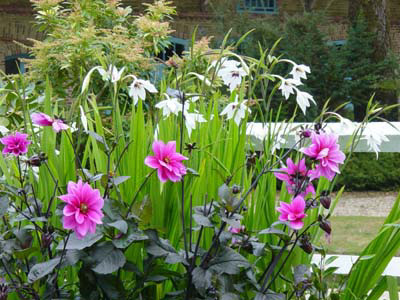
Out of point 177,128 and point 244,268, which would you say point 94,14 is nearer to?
point 177,128

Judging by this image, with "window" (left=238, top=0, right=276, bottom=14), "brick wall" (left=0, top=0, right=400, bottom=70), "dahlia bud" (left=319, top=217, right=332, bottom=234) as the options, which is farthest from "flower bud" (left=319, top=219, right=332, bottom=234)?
"window" (left=238, top=0, right=276, bottom=14)

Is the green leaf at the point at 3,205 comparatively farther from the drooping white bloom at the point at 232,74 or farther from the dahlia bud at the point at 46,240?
the drooping white bloom at the point at 232,74

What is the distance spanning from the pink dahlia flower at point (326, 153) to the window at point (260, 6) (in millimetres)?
11332

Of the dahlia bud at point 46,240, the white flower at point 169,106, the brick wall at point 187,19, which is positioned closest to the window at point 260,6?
the brick wall at point 187,19

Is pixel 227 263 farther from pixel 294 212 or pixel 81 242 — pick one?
pixel 81 242

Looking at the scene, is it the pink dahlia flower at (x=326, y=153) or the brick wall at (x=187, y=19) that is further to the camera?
the brick wall at (x=187, y=19)

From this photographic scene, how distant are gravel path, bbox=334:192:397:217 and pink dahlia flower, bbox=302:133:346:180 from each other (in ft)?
20.1

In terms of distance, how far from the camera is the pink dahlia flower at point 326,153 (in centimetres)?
128

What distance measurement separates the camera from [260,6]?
42.3 ft

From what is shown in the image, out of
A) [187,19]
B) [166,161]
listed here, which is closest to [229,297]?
[166,161]

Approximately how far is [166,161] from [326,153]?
0.32 metres

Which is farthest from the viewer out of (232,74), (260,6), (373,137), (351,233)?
(260,6)

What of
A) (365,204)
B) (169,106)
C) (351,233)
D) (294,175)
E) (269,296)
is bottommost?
(365,204)

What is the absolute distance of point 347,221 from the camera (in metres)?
6.80
